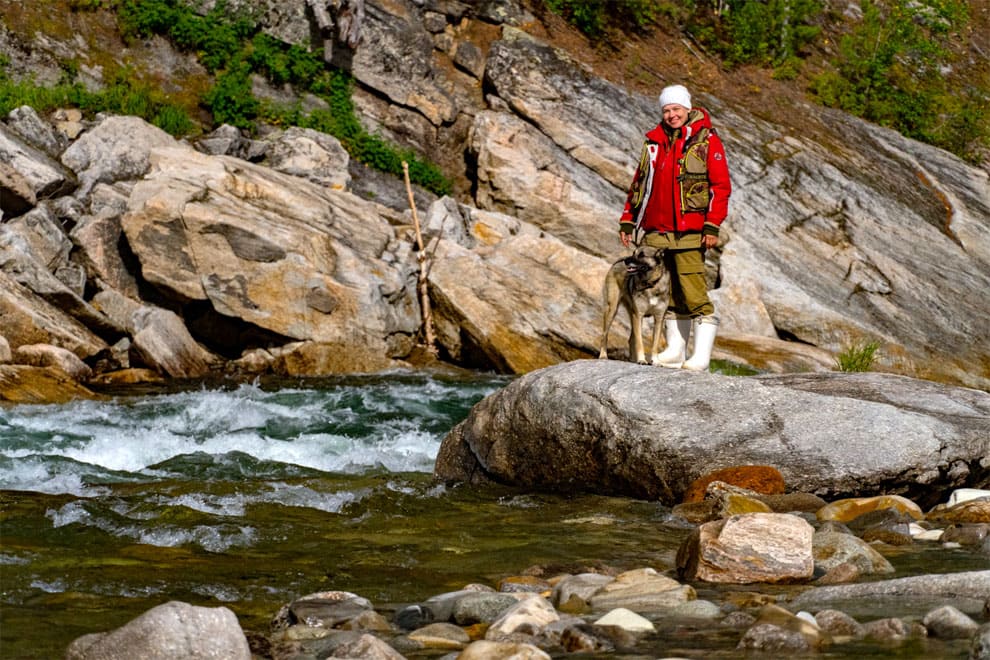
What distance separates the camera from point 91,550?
6051mm

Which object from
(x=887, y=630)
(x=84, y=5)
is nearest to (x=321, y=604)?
(x=887, y=630)

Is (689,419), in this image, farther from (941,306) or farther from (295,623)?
(941,306)

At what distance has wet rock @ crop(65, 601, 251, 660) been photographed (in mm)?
3744

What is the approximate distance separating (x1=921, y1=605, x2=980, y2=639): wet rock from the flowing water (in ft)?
0.79

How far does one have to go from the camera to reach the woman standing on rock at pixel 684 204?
9102mm

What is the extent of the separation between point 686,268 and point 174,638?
6274 mm

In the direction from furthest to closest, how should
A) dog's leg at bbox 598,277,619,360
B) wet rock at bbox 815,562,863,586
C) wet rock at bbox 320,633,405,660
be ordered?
dog's leg at bbox 598,277,619,360
wet rock at bbox 815,562,863,586
wet rock at bbox 320,633,405,660

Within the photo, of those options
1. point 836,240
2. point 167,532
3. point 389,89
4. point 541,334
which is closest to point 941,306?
point 836,240

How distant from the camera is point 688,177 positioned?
29.9ft

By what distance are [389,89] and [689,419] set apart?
57.7 feet

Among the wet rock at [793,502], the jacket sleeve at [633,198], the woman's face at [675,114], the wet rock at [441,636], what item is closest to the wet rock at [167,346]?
the jacket sleeve at [633,198]

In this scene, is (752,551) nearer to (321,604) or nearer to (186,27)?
(321,604)

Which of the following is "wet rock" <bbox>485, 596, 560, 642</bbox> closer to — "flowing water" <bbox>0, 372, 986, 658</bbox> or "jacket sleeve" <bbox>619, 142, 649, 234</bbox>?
"flowing water" <bbox>0, 372, 986, 658</bbox>

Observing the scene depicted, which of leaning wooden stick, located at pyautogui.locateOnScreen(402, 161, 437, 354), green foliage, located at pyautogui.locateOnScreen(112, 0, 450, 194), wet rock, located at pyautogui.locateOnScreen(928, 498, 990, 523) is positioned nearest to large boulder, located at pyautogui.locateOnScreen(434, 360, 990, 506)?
wet rock, located at pyautogui.locateOnScreen(928, 498, 990, 523)
